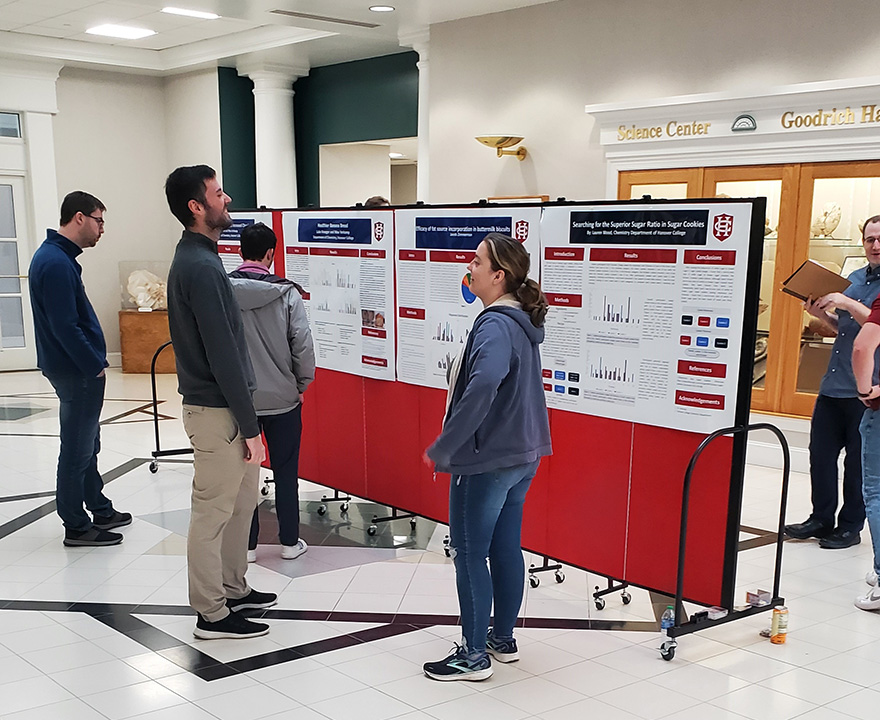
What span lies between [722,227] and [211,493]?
226 centimetres

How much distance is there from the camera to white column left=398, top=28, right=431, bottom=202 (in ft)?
28.7

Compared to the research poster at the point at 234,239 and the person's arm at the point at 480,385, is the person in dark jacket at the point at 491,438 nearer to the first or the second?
the person's arm at the point at 480,385

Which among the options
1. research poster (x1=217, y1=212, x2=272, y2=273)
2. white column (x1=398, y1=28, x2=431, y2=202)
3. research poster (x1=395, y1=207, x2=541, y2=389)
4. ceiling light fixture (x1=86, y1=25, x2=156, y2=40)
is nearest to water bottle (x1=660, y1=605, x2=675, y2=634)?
research poster (x1=395, y1=207, x2=541, y2=389)

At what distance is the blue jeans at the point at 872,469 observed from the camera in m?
3.96

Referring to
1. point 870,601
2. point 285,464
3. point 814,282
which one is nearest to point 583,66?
point 814,282

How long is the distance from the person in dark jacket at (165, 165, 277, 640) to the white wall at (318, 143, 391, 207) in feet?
26.2

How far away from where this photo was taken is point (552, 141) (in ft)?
25.6

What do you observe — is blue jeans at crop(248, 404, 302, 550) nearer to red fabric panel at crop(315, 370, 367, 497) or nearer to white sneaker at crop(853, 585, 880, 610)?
red fabric panel at crop(315, 370, 367, 497)

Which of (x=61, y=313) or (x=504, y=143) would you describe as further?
(x=504, y=143)

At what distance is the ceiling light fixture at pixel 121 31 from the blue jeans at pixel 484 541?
8.56m

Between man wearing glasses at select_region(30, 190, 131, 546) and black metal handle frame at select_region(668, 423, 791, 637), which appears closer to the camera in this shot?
black metal handle frame at select_region(668, 423, 791, 637)

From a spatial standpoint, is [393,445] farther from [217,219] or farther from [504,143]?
[504,143]

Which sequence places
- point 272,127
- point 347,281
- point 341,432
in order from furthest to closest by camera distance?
point 272,127 → point 341,432 → point 347,281

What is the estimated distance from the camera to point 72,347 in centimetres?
459
